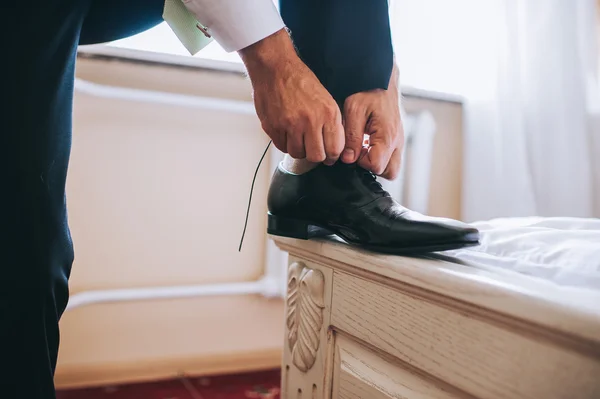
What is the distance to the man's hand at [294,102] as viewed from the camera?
55cm

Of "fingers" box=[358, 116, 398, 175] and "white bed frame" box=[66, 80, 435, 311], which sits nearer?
"fingers" box=[358, 116, 398, 175]

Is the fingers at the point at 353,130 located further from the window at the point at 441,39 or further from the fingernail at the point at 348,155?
the window at the point at 441,39

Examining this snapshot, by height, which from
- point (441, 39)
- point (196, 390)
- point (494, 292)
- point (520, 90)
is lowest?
point (196, 390)

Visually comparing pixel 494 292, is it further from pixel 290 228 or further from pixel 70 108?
pixel 70 108

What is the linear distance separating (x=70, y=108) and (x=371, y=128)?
1.23 ft

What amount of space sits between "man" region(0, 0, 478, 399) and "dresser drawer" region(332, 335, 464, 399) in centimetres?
15

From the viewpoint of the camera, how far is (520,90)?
1489 millimetres

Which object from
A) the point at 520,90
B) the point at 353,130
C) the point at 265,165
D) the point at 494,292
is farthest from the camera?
the point at 520,90

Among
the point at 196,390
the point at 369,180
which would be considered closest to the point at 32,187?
the point at 369,180

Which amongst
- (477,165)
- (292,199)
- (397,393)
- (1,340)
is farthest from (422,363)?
(477,165)

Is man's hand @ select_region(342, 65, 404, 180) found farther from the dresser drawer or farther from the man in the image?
the dresser drawer

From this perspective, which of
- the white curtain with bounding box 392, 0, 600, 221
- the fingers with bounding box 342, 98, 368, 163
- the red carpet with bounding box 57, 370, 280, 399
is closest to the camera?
the fingers with bounding box 342, 98, 368, 163

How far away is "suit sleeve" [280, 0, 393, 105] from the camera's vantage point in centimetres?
60

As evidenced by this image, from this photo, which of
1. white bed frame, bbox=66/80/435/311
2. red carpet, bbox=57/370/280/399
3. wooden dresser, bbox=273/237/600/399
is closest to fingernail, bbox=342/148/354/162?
wooden dresser, bbox=273/237/600/399
